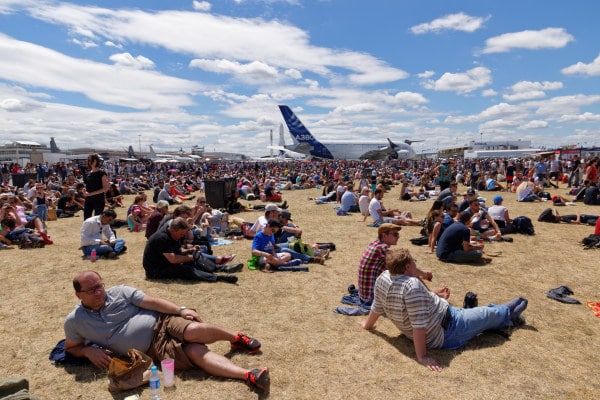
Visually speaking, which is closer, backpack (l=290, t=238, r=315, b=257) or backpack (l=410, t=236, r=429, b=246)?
backpack (l=290, t=238, r=315, b=257)

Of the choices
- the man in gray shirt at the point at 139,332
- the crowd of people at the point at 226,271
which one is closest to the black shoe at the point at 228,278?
the crowd of people at the point at 226,271

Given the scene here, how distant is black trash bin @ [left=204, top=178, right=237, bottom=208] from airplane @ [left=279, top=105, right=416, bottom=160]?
1591 inches

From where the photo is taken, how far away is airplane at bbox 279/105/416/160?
53.8 meters

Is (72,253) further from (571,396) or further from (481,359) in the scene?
(571,396)

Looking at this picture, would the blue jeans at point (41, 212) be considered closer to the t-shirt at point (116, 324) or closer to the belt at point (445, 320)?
the t-shirt at point (116, 324)

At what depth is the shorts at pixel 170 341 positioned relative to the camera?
3.44m

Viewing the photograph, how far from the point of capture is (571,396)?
3229mm

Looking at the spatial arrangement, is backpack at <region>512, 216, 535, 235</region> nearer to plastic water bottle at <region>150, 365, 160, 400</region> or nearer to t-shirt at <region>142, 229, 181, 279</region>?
t-shirt at <region>142, 229, 181, 279</region>

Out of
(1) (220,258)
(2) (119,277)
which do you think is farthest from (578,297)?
(2) (119,277)

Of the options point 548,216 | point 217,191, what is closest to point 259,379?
point 548,216

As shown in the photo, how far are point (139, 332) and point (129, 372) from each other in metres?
0.35

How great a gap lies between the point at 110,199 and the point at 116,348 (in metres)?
13.2

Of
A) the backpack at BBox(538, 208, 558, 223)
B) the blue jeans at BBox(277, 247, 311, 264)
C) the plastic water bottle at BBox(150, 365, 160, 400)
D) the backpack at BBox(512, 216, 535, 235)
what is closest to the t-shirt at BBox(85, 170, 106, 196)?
the blue jeans at BBox(277, 247, 311, 264)

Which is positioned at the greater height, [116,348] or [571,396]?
[116,348]
